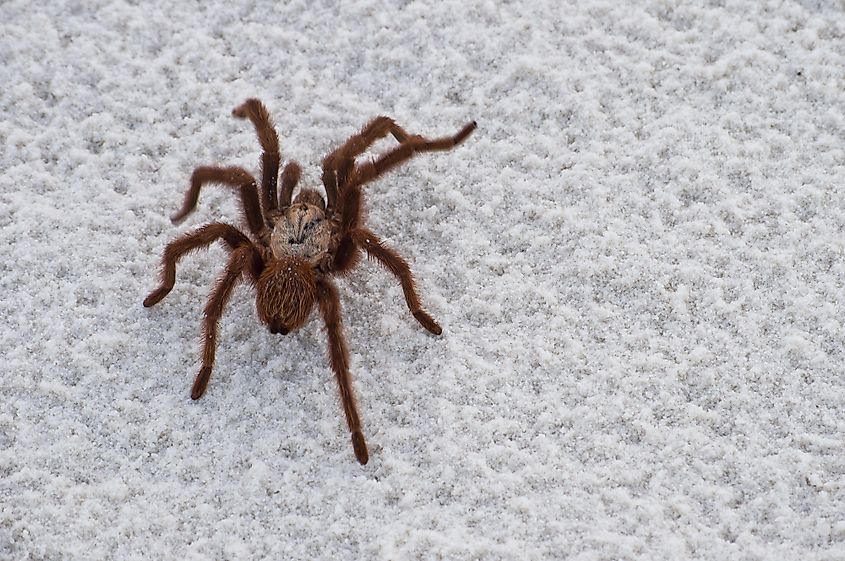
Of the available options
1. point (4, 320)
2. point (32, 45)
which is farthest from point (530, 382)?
point (32, 45)

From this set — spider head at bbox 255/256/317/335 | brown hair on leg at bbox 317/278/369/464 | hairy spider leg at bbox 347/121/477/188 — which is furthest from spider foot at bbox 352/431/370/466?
hairy spider leg at bbox 347/121/477/188

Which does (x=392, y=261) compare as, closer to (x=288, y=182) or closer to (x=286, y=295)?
(x=286, y=295)

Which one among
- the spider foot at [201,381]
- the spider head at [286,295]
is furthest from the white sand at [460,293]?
the spider head at [286,295]

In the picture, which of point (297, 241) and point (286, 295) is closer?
point (286, 295)

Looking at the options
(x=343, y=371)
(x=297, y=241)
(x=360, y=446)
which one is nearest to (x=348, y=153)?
(x=297, y=241)

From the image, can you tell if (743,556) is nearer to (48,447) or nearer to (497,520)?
(497,520)

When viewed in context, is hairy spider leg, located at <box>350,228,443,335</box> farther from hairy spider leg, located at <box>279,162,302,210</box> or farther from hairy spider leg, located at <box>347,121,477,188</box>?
hairy spider leg, located at <box>279,162,302,210</box>
